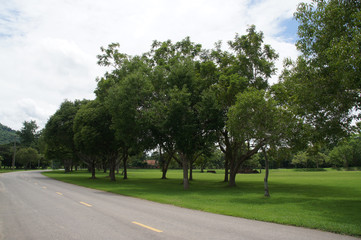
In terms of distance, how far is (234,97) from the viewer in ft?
91.5

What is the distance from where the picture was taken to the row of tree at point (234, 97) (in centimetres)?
1454

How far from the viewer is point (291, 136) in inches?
768

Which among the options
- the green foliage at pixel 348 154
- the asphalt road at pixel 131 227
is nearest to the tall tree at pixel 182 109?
the asphalt road at pixel 131 227

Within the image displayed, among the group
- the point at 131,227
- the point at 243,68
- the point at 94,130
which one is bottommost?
the point at 131,227

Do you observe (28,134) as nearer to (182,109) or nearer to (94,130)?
(94,130)

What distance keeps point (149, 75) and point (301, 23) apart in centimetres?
1667

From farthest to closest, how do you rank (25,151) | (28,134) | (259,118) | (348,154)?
(28,134)
(25,151)
(348,154)
(259,118)

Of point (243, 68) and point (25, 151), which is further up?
point (243, 68)

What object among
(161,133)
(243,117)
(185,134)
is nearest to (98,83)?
(161,133)

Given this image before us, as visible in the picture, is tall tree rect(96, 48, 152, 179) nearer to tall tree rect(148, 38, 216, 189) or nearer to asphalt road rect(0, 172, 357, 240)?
tall tree rect(148, 38, 216, 189)

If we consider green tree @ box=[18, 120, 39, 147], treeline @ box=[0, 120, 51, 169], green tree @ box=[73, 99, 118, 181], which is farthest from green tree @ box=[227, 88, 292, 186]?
green tree @ box=[18, 120, 39, 147]

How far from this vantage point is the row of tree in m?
14.5

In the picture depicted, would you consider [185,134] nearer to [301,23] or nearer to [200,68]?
[200,68]

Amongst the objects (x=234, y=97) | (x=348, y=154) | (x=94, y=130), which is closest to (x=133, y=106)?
(x=234, y=97)
